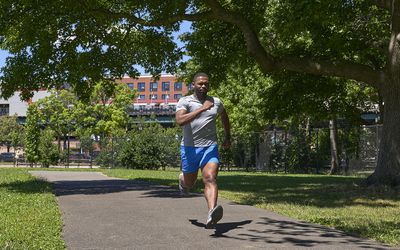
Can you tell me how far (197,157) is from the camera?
22.5 feet

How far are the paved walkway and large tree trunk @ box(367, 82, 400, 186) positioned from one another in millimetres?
5389

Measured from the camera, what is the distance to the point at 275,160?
31.3 m

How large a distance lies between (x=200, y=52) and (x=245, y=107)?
65.8 ft

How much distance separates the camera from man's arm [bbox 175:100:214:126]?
652 cm

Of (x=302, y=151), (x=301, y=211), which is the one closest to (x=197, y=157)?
(x=301, y=211)

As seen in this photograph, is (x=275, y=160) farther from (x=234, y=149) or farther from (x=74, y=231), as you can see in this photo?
(x=74, y=231)

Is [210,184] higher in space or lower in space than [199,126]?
lower

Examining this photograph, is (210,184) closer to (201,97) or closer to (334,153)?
(201,97)

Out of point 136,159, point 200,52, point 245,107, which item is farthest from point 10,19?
point 245,107

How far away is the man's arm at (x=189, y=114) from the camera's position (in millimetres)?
6520

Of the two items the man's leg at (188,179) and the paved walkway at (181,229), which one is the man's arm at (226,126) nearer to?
the man's leg at (188,179)

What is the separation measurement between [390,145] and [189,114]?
858 cm

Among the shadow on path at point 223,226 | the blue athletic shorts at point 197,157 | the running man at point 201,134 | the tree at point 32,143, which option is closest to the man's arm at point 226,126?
the running man at point 201,134

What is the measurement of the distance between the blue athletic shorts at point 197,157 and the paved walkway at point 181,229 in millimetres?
821
